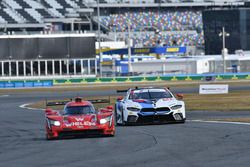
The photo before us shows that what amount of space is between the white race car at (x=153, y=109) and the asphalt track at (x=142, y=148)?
0.37m

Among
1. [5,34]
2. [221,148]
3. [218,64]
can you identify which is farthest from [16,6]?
[221,148]

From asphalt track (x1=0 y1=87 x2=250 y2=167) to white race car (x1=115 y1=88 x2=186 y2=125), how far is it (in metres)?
0.37

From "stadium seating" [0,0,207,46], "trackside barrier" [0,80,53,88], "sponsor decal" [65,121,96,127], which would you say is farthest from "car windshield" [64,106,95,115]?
"stadium seating" [0,0,207,46]

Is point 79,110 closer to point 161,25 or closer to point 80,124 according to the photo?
point 80,124

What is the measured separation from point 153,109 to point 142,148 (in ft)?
26.0

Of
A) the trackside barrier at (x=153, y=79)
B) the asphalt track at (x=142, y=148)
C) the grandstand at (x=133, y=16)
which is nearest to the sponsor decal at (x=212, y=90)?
the asphalt track at (x=142, y=148)

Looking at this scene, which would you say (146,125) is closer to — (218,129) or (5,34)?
(218,129)

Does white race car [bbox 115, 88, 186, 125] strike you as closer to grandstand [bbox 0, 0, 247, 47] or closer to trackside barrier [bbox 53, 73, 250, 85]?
trackside barrier [bbox 53, 73, 250, 85]

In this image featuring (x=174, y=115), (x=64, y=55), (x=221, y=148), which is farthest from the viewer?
(x=64, y=55)

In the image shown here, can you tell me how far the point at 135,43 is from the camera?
117938 mm

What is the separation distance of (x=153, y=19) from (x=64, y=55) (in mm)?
27788

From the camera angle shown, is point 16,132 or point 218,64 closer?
point 16,132

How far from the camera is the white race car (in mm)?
24797

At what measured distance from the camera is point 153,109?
976 inches
